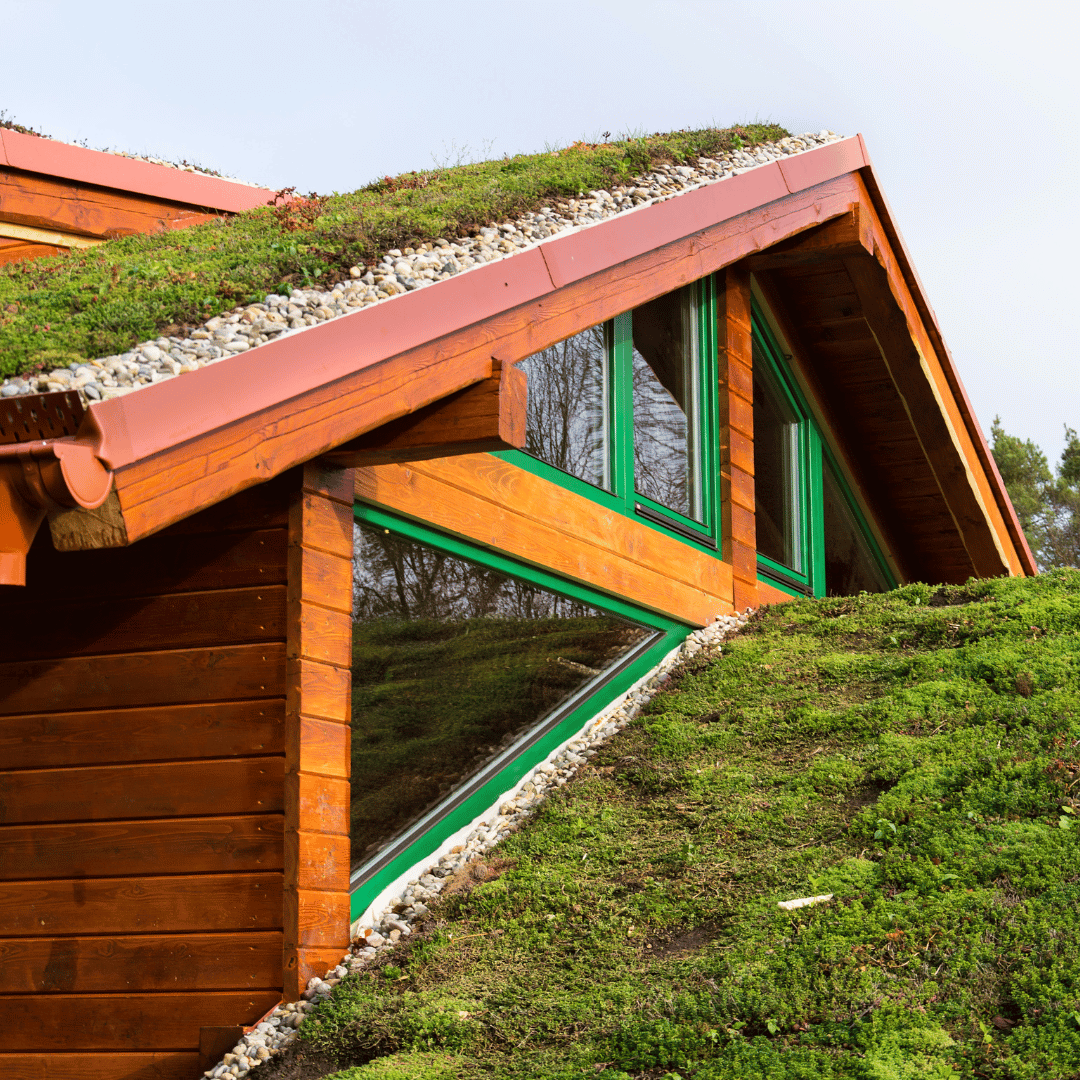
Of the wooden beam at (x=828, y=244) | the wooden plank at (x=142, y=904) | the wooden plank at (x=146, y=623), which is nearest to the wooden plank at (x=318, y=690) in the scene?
the wooden plank at (x=146, y=623)

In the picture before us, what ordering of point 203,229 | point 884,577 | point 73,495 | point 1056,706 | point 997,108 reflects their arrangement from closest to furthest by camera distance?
1. point 73,495
2. point 1056,706
3. point 203,229
4. point 884,577
5. point 997,108

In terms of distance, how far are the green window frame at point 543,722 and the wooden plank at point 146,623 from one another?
2.00 feet

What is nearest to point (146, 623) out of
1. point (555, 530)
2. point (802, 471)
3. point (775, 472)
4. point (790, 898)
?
point (555, 530)

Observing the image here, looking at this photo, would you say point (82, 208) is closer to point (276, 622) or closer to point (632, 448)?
point (632, 448)

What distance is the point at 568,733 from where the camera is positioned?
18.2ft

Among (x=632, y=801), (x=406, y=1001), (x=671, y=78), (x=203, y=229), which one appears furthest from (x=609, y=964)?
(x=671, y=78)

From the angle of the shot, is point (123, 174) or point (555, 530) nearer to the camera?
point (555, 530)

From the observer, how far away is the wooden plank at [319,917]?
374 centimetres

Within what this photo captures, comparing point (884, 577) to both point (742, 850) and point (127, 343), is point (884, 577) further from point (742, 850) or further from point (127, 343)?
point (127, 343)

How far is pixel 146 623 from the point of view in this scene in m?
4.07

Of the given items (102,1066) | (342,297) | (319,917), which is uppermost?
(342,297)

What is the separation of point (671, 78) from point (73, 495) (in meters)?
64.7

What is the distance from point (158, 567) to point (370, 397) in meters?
1.13

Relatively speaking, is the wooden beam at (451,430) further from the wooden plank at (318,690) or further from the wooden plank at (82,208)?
the wooden plank at (82,208)
